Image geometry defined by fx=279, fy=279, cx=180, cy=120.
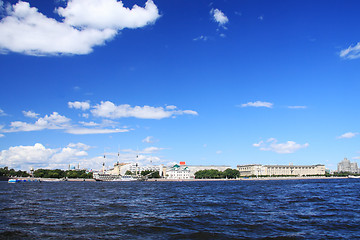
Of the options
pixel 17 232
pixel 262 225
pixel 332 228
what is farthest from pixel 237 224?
pixel 17 232

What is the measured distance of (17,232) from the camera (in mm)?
18719

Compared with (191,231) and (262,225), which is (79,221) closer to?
(191,231)

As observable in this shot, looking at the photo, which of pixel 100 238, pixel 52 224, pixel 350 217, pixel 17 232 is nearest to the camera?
pixel 100 238

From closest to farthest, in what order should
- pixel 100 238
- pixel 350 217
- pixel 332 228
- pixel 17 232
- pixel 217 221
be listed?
1. pixel 100 238
2. pixel 17 232
3. pixel 332 228
4. pixel 217 221
5. pixel 350 217

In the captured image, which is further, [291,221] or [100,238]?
[291,221]

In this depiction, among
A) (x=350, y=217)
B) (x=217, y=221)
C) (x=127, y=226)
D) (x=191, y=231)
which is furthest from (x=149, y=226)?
(x=350, y=217)

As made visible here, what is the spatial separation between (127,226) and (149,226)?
1.64 meters

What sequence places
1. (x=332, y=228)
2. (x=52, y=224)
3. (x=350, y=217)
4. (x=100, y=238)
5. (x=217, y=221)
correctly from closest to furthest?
(x=100, y=238)
(x=332, y=228)
(x=52, y=224)
(x=217, y=221)
(x=350, y=217)

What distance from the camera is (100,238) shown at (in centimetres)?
1700

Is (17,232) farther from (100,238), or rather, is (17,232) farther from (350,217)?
(350,217)

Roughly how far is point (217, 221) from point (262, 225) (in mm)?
3844

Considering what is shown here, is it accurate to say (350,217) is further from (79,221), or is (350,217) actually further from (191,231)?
(79,221)

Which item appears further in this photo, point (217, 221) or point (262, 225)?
point (217, 221)

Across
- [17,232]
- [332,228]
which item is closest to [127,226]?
[17,232]
